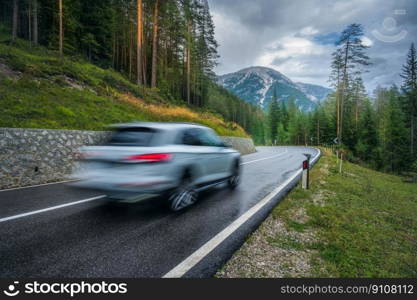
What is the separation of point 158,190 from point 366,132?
153 feet

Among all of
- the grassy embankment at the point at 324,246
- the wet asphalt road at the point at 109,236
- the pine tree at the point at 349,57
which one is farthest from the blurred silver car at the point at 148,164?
the pine tree at the point at 349,57

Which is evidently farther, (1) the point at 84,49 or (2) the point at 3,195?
(1) the point at 84,49

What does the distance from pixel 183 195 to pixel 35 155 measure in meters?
5.59

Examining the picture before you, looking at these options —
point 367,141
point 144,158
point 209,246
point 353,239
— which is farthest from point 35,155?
point 367,141

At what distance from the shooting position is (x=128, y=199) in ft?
12.9

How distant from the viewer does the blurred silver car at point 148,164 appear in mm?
3941

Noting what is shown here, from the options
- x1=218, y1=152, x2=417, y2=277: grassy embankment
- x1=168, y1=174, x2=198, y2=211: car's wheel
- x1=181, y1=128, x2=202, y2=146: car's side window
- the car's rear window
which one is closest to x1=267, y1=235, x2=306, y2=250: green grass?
x1=218, y1=152, x2=417, y2=277: grassy embankment

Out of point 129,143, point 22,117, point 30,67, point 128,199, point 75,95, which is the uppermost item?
point 30,67

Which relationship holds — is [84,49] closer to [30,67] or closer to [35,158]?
A: [30,67]

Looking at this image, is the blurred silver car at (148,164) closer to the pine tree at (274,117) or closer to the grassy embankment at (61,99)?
the grassy embankment at (61,99)

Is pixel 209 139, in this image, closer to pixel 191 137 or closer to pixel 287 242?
pixel 191 137

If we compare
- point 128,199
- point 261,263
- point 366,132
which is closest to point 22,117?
point 128,199

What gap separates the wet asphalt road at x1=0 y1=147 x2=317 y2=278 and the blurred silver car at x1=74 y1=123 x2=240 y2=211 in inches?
20.9

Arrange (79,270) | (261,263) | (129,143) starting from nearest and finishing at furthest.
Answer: (79,270) < (261,263) < (129,143)
